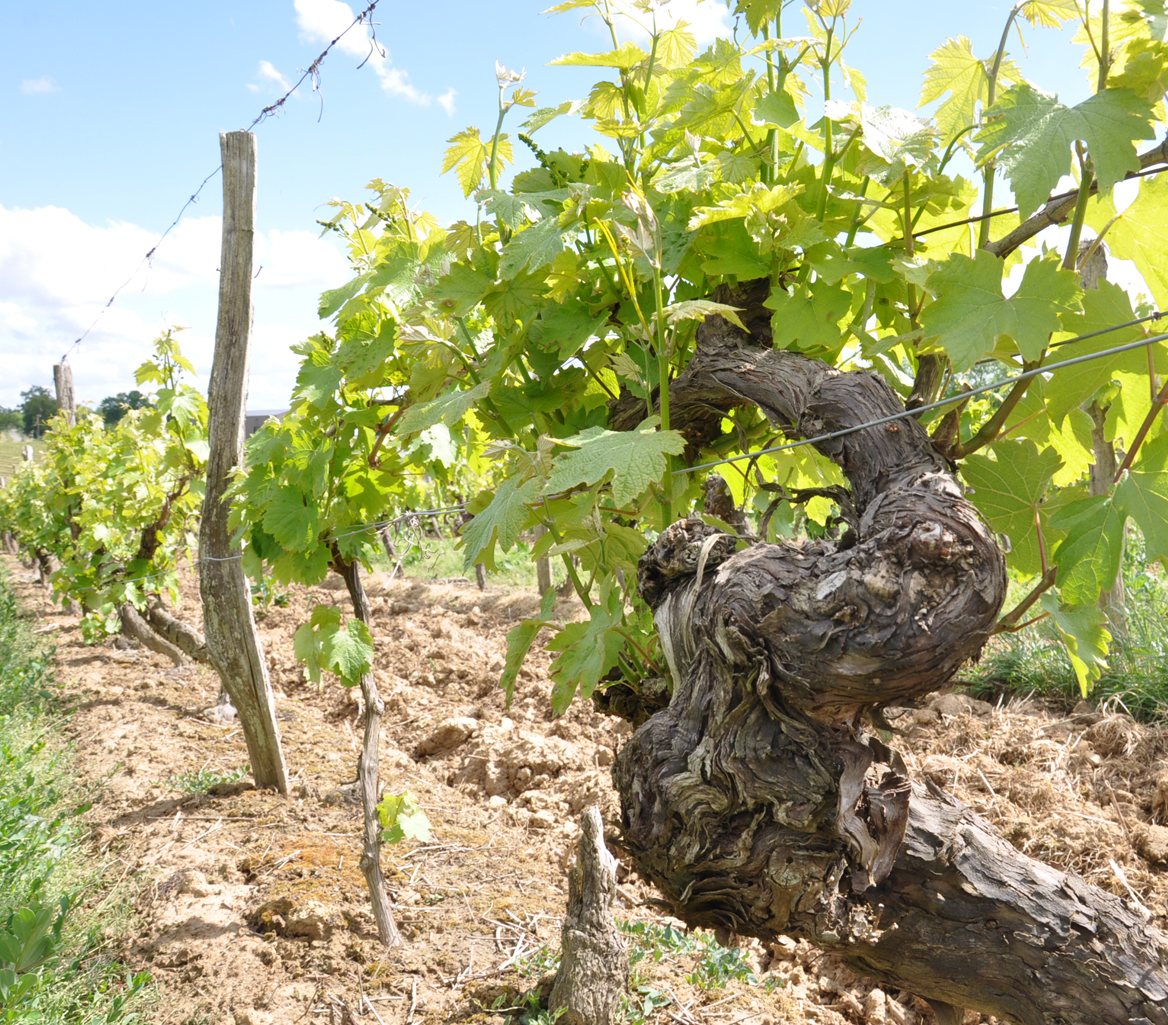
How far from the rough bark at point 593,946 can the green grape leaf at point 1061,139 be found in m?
2.02

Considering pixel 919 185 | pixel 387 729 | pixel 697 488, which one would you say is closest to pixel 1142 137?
pixel 919 185

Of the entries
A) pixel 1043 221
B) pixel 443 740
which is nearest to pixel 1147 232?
pixel 1043 221

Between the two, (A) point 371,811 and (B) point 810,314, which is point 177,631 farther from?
(B) point 810,314

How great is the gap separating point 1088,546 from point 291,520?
A: 7.01ft

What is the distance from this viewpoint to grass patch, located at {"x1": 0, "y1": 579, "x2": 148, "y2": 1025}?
1.91m

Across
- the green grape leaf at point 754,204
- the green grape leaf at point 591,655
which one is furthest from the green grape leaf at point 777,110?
→ the green grape leaf at point 591,655

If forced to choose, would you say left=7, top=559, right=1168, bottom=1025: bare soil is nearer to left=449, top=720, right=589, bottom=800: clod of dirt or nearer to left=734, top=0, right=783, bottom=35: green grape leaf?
left=449, top=720, right=589, bottom=800: clod of dirt

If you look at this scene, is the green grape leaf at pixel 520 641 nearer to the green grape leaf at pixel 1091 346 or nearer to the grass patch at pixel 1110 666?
the green grape leaf at pixel 1091 346

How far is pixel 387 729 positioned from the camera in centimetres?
570

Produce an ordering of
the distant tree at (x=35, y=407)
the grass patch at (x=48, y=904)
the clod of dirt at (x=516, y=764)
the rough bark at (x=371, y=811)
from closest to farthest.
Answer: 1. the grass patch at (x=48, y=904)
2. the rough bark at (x=371, y=811)
3. the clod of dirt at (x=516, y=764)
4. the distant tree at (x=35, y=407)

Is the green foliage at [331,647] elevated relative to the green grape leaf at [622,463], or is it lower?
lower

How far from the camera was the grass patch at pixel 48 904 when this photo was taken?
1.91m

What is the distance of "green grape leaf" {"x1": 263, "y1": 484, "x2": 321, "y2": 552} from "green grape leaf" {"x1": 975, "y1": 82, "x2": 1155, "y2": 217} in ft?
6.71

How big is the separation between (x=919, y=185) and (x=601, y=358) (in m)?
0.68
